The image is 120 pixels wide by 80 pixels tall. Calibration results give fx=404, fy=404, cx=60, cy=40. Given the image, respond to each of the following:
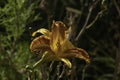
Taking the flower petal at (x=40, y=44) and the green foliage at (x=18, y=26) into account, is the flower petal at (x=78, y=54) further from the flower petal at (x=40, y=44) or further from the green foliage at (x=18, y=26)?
the green foliage at (x=18, y=26)

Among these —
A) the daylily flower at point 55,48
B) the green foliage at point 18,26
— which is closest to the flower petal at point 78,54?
the daylily flower at point 55,48

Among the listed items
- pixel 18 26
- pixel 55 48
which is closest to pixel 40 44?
pixel 55 48

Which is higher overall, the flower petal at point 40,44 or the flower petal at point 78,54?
the flower petal at point 40,44

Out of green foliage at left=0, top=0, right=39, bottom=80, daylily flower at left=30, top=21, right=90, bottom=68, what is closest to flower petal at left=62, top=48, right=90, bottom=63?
daylily flower at left=30, top=21, right=90, bottom=68

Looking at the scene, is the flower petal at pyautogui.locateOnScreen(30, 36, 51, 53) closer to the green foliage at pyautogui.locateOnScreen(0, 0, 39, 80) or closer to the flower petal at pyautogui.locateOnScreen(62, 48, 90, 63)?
the flower petal at pyautogui.locateOnScreen(62, 48, 90, 63)

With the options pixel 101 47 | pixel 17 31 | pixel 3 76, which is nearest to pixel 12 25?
pixel 17 31

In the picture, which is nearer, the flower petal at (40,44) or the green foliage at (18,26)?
the flower petal at (40,44)
